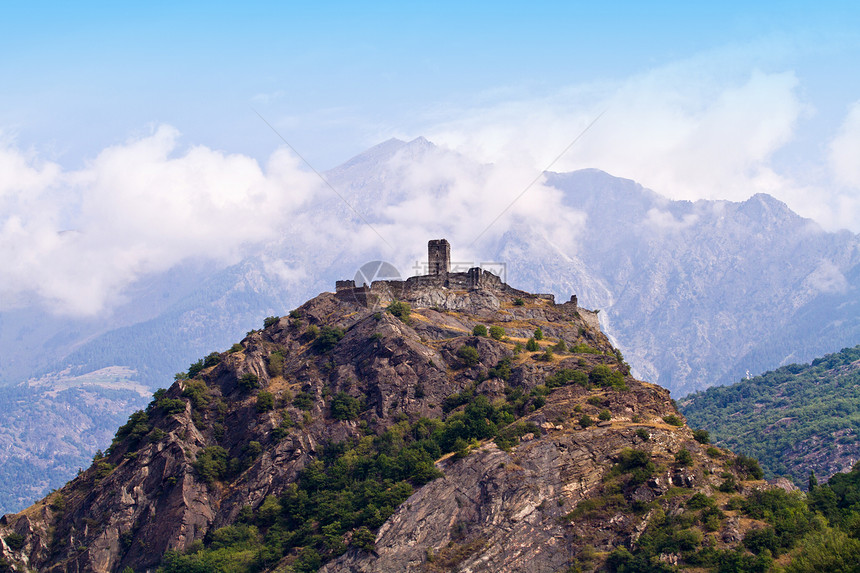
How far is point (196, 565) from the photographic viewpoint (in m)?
117

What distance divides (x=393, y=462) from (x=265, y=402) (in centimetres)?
2159

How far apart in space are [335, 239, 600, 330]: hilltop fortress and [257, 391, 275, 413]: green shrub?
25.7 metres

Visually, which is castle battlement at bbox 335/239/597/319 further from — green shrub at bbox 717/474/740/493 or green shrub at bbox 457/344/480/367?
green shrub at bbox 717/474/740/493

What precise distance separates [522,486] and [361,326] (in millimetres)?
43381

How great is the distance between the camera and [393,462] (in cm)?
12312

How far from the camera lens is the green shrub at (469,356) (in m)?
139

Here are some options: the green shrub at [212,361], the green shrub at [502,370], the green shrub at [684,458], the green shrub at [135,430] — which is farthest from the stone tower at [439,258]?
the green shrub at [684,458]

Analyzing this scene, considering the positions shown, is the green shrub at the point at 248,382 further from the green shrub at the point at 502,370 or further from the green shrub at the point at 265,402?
the green shrub at the point at 502,370

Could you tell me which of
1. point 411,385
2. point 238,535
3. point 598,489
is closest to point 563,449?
point 598,489

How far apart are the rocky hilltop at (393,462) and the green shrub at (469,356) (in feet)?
0.62

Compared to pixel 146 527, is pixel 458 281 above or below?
above

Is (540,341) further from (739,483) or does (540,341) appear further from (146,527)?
(146,527)

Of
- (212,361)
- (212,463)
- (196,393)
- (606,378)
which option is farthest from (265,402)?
(606,378)

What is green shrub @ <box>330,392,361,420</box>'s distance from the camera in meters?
135
